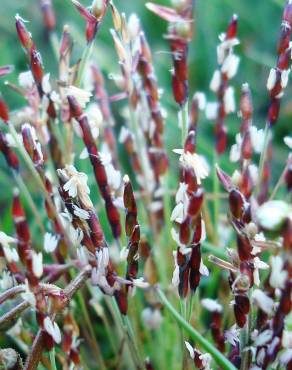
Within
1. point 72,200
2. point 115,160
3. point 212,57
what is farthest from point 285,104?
point 72,200

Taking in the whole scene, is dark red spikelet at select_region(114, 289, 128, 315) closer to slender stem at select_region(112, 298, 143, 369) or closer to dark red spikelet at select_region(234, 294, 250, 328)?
slender stem at select_region(112, 298, 143, 369)

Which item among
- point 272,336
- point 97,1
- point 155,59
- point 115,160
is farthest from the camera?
point 155,59

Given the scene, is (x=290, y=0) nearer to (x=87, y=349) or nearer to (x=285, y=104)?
(x=87, y=349)

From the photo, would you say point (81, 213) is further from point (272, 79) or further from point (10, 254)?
point (272, 79)

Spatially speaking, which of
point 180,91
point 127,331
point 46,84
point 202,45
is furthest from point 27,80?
point 202,45

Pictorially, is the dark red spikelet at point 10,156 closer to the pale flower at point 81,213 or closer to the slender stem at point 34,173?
the slender stem at point 34,173

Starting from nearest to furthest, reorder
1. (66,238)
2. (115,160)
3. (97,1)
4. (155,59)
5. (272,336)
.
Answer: (272,336), (97,1), (66,238), (115,160), (155,59)

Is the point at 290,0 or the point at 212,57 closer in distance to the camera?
the point at 290,0

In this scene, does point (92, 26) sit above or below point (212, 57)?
above
